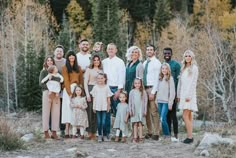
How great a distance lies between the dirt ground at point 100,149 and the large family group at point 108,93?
0.38 meters

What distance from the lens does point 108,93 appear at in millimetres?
10945

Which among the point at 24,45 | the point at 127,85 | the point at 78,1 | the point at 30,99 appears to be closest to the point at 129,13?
the point at 78,1

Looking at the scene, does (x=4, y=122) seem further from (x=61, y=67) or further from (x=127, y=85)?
(x=127, y=85)

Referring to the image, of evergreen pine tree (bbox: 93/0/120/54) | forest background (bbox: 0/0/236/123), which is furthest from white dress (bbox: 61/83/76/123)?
evergreen pine tree (bbox: 93/0/120/54)

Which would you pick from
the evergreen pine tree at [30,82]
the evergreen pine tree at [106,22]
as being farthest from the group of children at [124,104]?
the evergreen pine tree at [106,22]

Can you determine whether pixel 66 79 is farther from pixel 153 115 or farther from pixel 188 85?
pixel 188 85

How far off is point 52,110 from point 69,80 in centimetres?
77

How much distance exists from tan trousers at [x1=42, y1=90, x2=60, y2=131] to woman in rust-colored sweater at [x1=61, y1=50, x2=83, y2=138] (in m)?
0.14

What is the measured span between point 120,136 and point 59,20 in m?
47.2

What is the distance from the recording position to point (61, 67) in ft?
37.0

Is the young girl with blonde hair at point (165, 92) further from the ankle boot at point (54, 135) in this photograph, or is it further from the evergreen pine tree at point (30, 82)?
the evergreen pine tree at point (30, 82)

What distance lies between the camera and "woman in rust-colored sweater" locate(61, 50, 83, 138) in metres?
10.9

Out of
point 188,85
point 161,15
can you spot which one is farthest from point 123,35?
point 188,85

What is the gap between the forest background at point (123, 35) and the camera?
3656 cm
